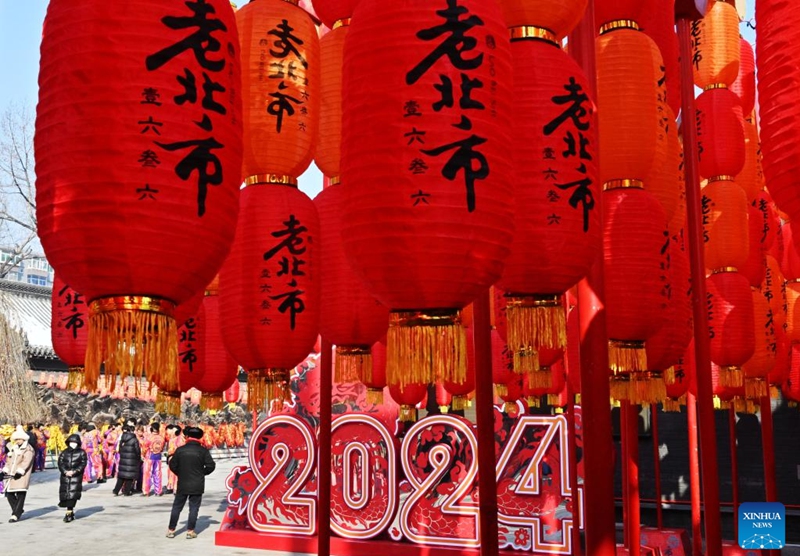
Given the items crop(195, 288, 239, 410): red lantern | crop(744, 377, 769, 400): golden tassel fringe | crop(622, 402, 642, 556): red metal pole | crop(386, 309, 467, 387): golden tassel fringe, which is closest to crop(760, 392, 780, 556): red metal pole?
crop(744, 377, 769, 400): golden tassel fringe

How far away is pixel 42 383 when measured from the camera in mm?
21484

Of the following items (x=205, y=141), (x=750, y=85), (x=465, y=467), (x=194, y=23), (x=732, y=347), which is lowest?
(x=465, y=467)

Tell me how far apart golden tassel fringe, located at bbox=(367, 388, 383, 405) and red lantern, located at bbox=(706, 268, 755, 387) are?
2.99m

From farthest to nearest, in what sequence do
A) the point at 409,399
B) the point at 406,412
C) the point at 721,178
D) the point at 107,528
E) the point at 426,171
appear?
the point at 107,528
the point at 406,412
the point at 409,399
the point at 721,178
the point at 426,171

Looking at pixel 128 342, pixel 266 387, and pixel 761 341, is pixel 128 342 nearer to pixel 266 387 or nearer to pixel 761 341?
pixel 266 387

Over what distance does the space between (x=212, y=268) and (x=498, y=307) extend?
14.5 feet

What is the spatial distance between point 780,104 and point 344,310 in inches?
94.5

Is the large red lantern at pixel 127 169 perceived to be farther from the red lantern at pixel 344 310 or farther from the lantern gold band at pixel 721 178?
the lantern gold band at pixel 721 178

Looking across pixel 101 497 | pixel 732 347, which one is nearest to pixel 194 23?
pixel 732 347

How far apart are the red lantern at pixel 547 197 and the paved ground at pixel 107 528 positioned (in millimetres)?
8288

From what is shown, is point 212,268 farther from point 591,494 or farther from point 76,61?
point 591,494

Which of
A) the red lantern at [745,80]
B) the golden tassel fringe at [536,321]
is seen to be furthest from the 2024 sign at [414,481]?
the golden tassel fringe at [536,321]

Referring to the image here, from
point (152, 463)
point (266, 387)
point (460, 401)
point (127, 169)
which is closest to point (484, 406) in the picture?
point (266, 387)

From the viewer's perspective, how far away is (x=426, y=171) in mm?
2395
